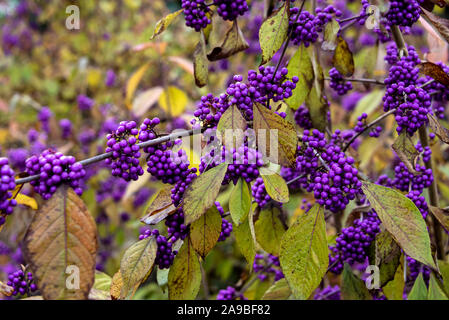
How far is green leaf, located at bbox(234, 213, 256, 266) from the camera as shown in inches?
38.9

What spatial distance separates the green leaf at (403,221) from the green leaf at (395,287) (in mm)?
348

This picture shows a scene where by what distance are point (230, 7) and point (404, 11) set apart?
0.49 m

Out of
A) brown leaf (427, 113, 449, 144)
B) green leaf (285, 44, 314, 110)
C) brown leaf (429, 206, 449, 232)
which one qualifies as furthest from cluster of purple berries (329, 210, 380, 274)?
green leaf (285, 44, 314, 110)

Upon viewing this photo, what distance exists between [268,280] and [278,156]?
2.76ft

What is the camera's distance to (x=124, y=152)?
0.93 metres

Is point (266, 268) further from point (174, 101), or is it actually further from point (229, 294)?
point (174, 101)

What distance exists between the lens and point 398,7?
1.16 metres

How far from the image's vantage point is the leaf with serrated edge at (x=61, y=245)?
77 cm

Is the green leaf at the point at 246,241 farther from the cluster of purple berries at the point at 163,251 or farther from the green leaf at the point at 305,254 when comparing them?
the cluster of purple berries at the point at 163,251

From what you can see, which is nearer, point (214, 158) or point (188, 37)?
point (214, 158)

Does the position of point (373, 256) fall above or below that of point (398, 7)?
below

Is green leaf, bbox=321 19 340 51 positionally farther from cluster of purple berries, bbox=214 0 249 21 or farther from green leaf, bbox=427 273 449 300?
green leaf, bbox=427 273 449 300
